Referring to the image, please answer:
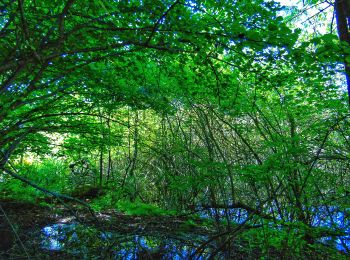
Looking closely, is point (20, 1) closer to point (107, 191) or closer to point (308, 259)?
point (308, 259)

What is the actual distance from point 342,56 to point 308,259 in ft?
9.35

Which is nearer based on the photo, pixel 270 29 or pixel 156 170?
pixel 270 29

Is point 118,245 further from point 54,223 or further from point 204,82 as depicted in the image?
point 204,82

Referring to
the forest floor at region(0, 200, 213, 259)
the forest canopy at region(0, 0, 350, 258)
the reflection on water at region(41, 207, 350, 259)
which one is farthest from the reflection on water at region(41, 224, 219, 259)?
the forest canopy at region(0, 0, 350, 258)

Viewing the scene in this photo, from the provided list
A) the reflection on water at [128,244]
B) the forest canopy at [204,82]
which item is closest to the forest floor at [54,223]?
the reflection on water at [128,244]

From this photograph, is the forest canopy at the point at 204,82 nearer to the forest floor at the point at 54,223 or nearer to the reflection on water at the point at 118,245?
the forest floor at the point at 54,223

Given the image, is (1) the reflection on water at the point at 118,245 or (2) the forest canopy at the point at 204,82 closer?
(2) the forest canopy at the point at 204,82

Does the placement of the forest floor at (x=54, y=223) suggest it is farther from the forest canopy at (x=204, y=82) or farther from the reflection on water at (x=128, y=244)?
the forest canopy at (x=204, y=82)

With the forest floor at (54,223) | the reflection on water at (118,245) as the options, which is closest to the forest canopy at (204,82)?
the forest floor at (54,223)

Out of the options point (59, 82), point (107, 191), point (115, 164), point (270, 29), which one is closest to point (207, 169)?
point (270, 29)

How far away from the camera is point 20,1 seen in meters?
1.68

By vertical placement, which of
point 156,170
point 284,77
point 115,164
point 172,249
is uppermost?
point 115,164

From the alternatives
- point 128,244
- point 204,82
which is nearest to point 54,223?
point 128,244

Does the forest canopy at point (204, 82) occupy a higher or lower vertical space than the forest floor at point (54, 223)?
higher
